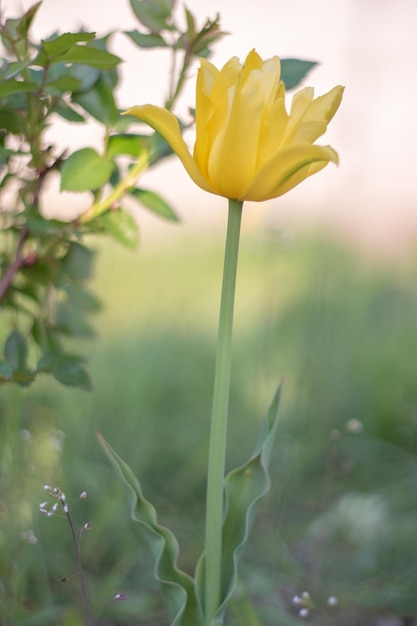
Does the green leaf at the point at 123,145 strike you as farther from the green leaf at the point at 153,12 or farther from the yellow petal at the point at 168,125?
the yellow petal at the point at 168,125

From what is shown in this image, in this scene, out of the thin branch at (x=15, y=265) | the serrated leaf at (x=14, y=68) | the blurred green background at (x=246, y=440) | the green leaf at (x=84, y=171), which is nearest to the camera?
the serrated leaf at (x=14, y=68)

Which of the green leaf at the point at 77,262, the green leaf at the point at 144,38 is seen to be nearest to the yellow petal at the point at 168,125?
the green leaf at the point at 144,38

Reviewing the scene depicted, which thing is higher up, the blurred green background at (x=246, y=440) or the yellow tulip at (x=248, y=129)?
the yellow tulip at (x=248, y=129)

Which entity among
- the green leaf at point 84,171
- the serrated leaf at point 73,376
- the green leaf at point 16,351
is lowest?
the serrated leaf at point 73,376

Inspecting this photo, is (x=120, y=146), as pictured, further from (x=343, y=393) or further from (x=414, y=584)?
(x=343, y=393)

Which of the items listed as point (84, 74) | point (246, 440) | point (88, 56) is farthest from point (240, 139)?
point (246, 440)

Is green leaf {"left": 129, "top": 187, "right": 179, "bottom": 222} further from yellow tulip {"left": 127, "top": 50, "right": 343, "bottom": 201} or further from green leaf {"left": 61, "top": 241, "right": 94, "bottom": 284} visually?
yellow tulip {"left": 127, "top": 50, "right": 343, "bottom": 201}

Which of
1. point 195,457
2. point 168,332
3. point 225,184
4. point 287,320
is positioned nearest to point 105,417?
point 195,457
